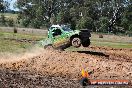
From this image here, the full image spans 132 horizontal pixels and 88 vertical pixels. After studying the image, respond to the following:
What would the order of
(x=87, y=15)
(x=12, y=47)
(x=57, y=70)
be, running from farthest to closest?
(x=87, y=15), (x=12, y=47), (x=57, y=70)

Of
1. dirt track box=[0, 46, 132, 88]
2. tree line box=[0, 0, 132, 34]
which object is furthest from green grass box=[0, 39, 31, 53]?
tree line box=[0, 0, 132, 34]

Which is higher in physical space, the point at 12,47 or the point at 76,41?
the point at 76,41

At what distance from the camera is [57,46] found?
80.6 ft

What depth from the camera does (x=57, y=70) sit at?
1778cm

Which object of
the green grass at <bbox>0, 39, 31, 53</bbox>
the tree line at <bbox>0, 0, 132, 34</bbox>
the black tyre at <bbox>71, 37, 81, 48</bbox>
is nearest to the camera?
the black tyre at <bbox>71, 37, 81, 48</bbox>

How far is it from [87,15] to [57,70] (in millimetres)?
63601

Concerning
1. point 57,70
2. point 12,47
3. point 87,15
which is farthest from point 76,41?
point 87,15

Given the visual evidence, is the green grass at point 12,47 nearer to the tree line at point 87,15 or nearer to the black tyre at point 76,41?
the black tyre at point 76,41

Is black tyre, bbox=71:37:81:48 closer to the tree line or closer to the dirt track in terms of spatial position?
the dirt track

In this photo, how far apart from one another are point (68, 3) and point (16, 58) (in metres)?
72.7

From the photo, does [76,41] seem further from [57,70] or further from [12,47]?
[57,70]

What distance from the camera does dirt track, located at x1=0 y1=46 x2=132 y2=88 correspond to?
1424cm

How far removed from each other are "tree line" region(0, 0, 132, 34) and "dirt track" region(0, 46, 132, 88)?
188ft

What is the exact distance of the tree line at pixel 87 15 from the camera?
260ft
